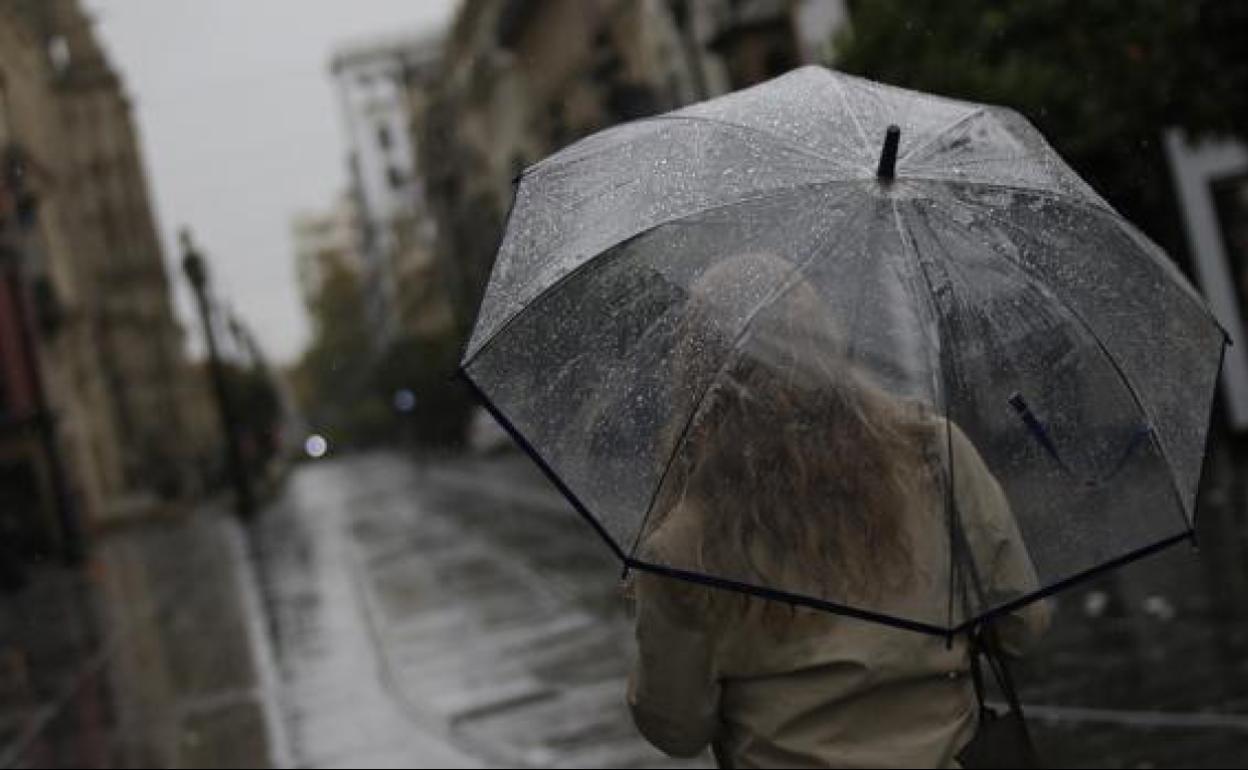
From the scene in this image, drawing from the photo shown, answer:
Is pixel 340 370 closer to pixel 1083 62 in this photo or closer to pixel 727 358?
pixel 1083 62

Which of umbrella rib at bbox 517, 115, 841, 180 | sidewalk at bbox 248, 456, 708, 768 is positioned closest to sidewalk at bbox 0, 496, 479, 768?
sidewalk at bbox 248, 456, 708, 768

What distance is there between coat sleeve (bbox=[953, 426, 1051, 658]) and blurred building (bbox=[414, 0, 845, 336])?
1165mm

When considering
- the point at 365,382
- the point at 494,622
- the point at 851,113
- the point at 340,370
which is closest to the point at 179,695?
the point at 494,622

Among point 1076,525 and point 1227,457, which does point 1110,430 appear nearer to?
point 1076,525

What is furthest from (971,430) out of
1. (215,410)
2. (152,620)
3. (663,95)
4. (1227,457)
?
(215,410)

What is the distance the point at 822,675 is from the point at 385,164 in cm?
16372

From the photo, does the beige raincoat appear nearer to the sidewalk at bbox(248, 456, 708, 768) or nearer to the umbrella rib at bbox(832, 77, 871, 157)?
the umbrella rib at bbox(832, 77, 871, 157)

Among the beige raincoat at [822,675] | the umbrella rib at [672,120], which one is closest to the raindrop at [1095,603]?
the umbrella rib at [672,120]

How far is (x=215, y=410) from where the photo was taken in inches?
3425

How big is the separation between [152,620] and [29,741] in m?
7.80

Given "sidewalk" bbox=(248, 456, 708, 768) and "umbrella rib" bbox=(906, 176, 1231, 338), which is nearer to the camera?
"umbrella rib" bbox=(906, 176, 1231, 338)

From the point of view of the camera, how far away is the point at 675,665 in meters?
2.94

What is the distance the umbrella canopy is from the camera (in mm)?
2934

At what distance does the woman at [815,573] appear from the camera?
9.43 ft
